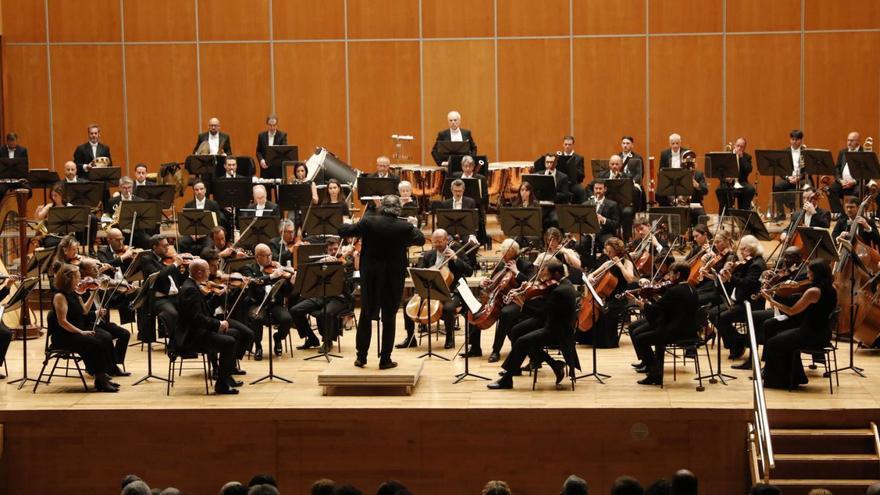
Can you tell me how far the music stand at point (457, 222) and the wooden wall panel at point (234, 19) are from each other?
7.56m

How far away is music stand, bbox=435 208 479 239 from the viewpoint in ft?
38.8

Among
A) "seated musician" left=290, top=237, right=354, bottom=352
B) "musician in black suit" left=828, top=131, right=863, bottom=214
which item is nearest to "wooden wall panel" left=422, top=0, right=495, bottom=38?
"musician in black suit" left=828, top=131, right=863, bottom=214

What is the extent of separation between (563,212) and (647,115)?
6.41 m

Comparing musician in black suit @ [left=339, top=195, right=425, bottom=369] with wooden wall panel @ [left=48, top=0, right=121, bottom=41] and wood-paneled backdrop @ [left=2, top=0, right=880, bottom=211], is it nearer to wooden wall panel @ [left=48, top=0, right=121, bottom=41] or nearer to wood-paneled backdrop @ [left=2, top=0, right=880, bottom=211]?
wood-paneled backdrop @ [left=2, top=0, right=880, bottom=211]

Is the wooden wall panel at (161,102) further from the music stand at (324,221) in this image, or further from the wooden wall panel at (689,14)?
the wooden wall panel at (689,14)

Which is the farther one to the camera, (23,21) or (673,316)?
(23,21)

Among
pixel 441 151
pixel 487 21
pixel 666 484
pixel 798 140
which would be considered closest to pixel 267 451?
pixel 666 484

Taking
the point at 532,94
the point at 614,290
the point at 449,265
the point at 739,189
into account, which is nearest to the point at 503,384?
the point at 449,265

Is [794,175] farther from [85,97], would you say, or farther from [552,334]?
[85,97]

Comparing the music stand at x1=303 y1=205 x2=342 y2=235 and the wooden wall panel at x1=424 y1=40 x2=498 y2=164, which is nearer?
the music stand at x1=303 y1=205 x2=342 y2=235

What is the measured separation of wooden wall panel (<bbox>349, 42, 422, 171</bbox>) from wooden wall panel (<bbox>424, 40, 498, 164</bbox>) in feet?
0.92

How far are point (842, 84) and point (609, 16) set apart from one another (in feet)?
11.7

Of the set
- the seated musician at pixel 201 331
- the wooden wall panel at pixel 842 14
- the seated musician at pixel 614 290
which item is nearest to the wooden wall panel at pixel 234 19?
the wooden wall panel at pixel 842 14

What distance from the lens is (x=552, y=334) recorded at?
9898 mm
